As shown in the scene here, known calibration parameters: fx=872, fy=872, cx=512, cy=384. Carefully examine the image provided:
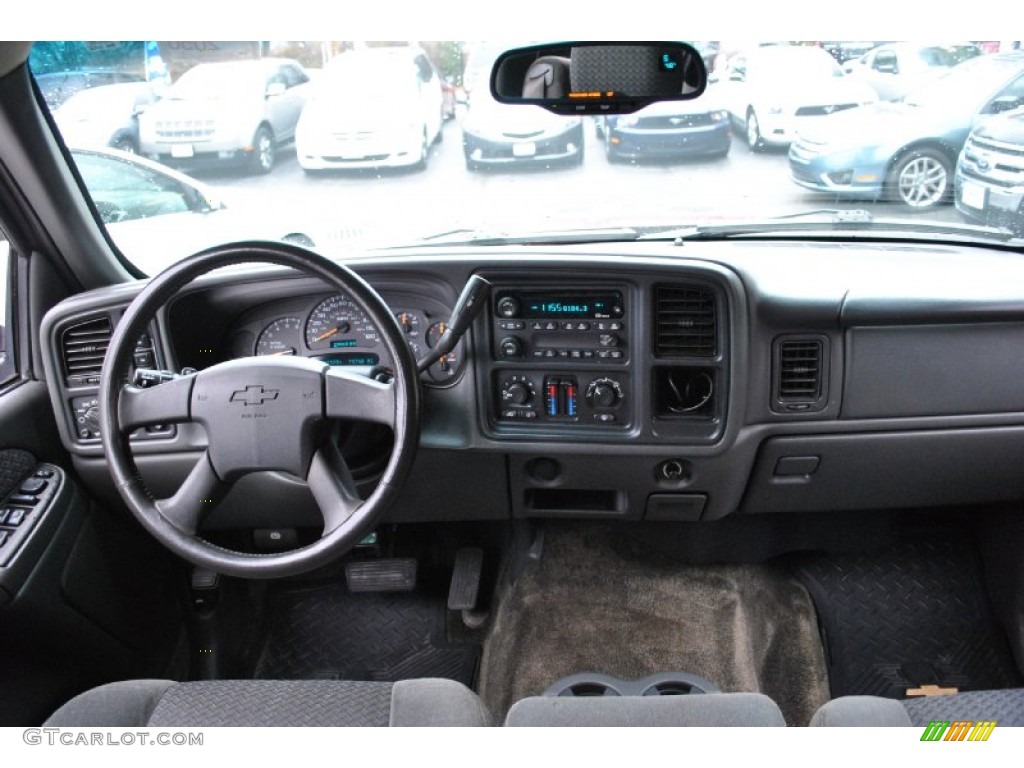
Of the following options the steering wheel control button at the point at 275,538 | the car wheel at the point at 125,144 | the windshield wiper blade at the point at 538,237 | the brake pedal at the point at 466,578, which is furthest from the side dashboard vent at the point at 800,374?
the car wheel at the point at 125,144

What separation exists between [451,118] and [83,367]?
1.35m

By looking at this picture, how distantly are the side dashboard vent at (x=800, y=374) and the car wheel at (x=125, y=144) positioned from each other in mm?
2010

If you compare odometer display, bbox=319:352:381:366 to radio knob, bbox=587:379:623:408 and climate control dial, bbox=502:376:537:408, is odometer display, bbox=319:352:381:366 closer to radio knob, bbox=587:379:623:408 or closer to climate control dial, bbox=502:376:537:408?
climate control dial, bbox=502:376:537:408

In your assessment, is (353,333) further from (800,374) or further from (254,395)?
(800,374)

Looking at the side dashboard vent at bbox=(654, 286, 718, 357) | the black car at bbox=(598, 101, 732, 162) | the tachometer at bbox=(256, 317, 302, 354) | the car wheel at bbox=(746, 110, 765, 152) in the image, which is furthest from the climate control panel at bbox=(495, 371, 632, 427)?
the car wheel at bbox=(746, 110, 765, 152)

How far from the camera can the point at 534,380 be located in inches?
95.6

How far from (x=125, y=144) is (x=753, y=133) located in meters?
1.95

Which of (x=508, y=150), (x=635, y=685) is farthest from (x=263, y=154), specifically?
(x=635, y=685)

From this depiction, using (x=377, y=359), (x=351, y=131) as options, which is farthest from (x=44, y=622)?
(x=351, y=131)

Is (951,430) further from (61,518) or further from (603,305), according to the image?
(61,518)

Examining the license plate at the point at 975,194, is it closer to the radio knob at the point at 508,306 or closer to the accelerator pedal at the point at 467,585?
the radio knob at the point at 508,306

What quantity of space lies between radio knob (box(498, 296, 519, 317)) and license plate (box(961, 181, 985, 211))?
142cm

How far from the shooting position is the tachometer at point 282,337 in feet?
8.25

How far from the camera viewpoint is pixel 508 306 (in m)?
2.36
